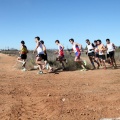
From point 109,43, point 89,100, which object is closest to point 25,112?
point 89,100

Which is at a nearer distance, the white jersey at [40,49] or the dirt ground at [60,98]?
the dirt ground at [60,98]

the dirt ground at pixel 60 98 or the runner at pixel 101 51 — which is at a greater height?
the runner at pixel 101 51

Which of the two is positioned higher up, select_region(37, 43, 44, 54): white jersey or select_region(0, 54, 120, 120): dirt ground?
select_region(37, 43, 44, 54): white jersey

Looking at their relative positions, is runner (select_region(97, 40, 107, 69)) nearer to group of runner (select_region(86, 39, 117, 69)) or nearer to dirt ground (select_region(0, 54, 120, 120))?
group of runner (select_region(86, 39, 117, 69))

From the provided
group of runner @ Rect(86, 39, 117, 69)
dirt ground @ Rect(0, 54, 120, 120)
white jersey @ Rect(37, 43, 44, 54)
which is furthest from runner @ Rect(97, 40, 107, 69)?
dirt ground @ Rect(0, 54, 120, 120)

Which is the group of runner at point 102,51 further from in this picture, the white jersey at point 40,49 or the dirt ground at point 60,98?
the dirt ground at point 60,98

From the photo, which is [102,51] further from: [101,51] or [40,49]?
[40,49]

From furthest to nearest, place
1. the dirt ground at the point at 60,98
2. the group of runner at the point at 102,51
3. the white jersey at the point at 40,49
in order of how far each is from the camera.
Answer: the group of runner at the point at 102,51 → the white jersey at the point at 40,49 → the dirt ground at the point at 60,98

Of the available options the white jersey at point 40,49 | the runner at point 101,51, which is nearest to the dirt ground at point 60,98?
the white jersey at point 40,49

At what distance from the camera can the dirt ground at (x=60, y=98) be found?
775 centimetres

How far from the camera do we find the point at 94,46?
59.4 ft

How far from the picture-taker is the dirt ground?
7.75 metres

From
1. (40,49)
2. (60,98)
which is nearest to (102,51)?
(40,49)

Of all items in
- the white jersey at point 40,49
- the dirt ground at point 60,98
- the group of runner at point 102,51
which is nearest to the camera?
the dirt ground at point 60,98
